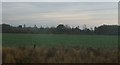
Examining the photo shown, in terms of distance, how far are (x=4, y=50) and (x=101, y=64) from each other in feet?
12.3

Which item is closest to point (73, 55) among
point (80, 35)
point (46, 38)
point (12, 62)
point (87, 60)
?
point (87, 60)

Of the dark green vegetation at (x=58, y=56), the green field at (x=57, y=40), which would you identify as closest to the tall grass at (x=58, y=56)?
the dark green vegetation at (x=58, y=56)

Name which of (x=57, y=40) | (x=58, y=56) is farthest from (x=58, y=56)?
(x=57, y=40)

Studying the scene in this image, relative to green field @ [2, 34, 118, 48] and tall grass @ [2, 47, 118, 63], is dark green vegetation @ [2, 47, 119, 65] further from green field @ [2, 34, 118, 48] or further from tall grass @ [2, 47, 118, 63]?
green field @ [2, 34, 118, 48]

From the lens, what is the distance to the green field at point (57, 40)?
41.8 feet

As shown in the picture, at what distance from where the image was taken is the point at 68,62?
28.7 ft

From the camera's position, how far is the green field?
12729 mm

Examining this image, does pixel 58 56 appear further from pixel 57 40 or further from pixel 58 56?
pixel 57 40

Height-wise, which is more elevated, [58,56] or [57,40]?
[57,40]

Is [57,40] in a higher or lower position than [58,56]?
higher

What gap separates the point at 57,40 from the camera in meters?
15.8

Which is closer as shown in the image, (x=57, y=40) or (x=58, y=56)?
(x=58, y=56)

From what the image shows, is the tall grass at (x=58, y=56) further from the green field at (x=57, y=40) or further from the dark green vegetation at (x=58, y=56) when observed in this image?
the green field at (x=57, y=40)

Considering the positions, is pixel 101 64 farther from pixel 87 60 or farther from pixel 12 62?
pixel 12 62
